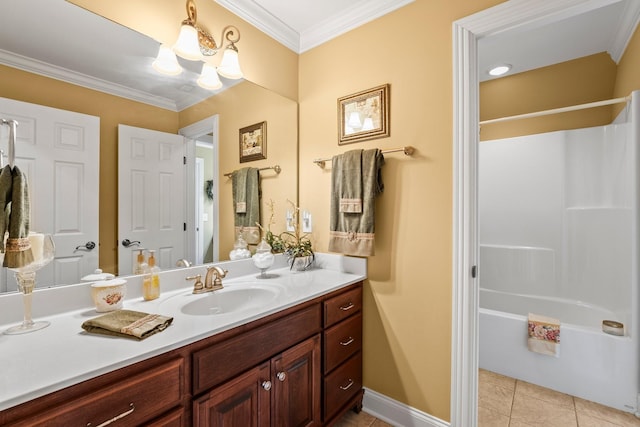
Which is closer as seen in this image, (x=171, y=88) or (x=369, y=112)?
(x=171, y=88)

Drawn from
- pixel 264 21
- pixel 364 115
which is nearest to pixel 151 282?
pixel 364 115

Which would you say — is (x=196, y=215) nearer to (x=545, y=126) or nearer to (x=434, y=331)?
(x=434, y=331)

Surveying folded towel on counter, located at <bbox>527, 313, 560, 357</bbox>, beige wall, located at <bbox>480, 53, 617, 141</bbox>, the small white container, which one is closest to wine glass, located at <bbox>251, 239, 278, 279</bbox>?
the small white container

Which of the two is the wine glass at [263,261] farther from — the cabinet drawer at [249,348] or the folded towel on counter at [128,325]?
the folded towel on counter at [128,325]

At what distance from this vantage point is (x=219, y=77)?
1679mm

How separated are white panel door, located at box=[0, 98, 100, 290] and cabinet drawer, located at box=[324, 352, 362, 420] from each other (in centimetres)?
126

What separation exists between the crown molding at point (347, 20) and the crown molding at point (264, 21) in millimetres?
84

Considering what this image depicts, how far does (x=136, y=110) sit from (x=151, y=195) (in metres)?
0.40

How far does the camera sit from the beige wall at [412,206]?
1527 mm

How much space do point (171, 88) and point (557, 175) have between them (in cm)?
305

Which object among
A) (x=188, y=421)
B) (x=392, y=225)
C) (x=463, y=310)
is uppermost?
(x=392, y=225)

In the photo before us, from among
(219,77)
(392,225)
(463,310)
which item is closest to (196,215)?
(219,77)

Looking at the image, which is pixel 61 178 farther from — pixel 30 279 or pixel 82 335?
pixel 82 335

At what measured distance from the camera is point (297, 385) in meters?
1.30
